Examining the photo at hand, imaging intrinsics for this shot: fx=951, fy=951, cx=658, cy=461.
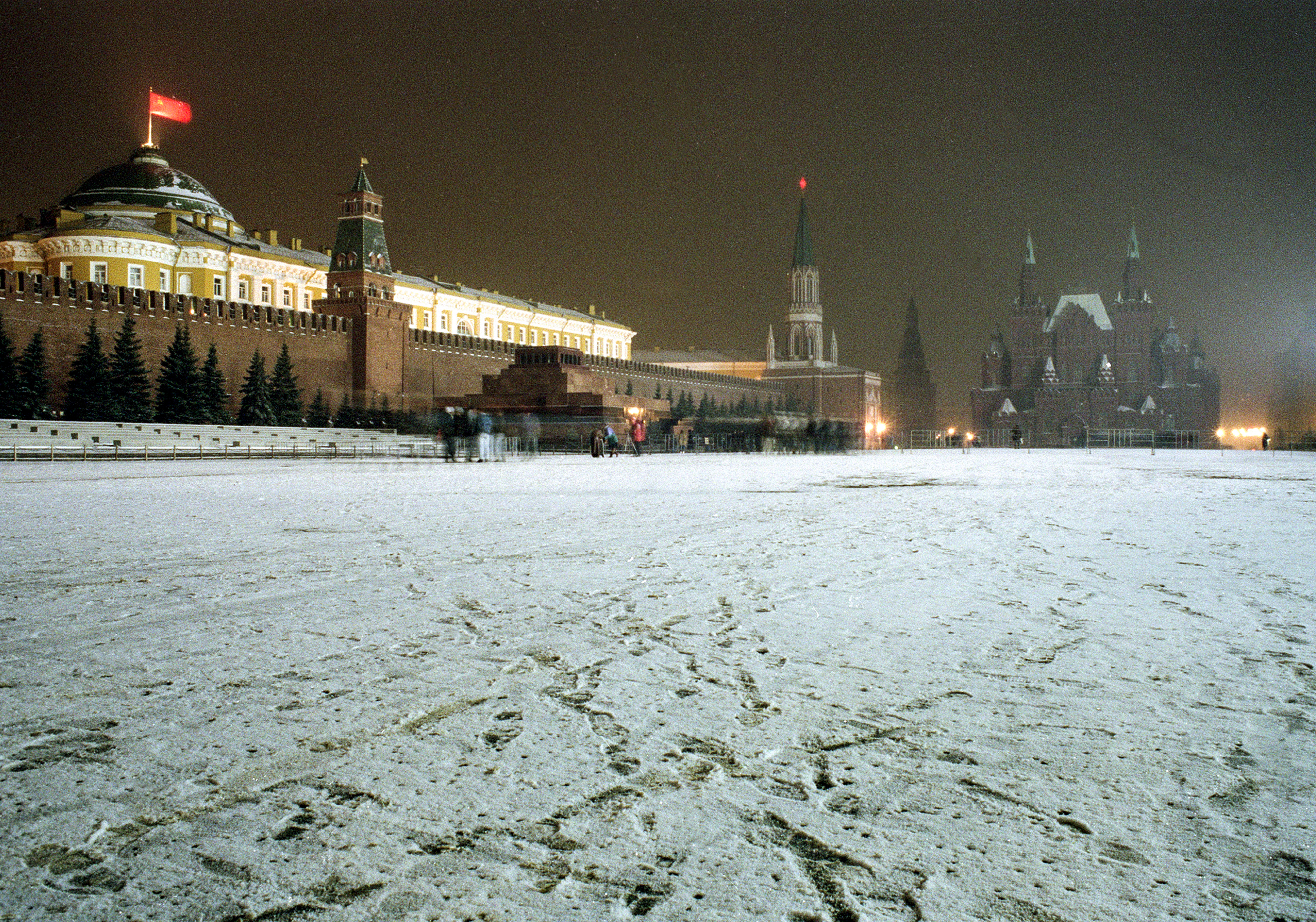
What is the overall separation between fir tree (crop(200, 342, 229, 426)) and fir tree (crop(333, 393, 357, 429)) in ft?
15.2

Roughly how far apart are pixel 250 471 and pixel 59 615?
13694 millimetres

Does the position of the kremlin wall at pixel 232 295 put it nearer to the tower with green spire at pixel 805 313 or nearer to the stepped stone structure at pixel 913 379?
the tower with green spire at pixel 805 313

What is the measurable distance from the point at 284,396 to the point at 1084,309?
276 ft

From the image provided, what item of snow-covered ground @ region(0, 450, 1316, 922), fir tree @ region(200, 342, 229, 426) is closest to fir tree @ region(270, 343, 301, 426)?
fir tree @ region(200, 342, 229, 426)

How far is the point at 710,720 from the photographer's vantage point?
7.91ft

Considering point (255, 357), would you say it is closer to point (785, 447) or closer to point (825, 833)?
point (785, 447)

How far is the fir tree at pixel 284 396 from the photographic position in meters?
36.7

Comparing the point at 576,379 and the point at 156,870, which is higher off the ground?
the point at 576,379

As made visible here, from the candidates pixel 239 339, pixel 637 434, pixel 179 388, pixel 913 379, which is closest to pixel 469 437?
pixel 637 434

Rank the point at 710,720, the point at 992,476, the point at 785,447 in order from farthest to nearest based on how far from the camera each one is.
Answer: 1. the point at 785,447
2. the point at 992,476
3. the point at 710,720

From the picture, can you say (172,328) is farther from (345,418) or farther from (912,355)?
(912,355)

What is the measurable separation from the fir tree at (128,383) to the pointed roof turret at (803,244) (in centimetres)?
7476

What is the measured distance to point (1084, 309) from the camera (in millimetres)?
96938

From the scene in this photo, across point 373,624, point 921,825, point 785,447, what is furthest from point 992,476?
point 785,447
